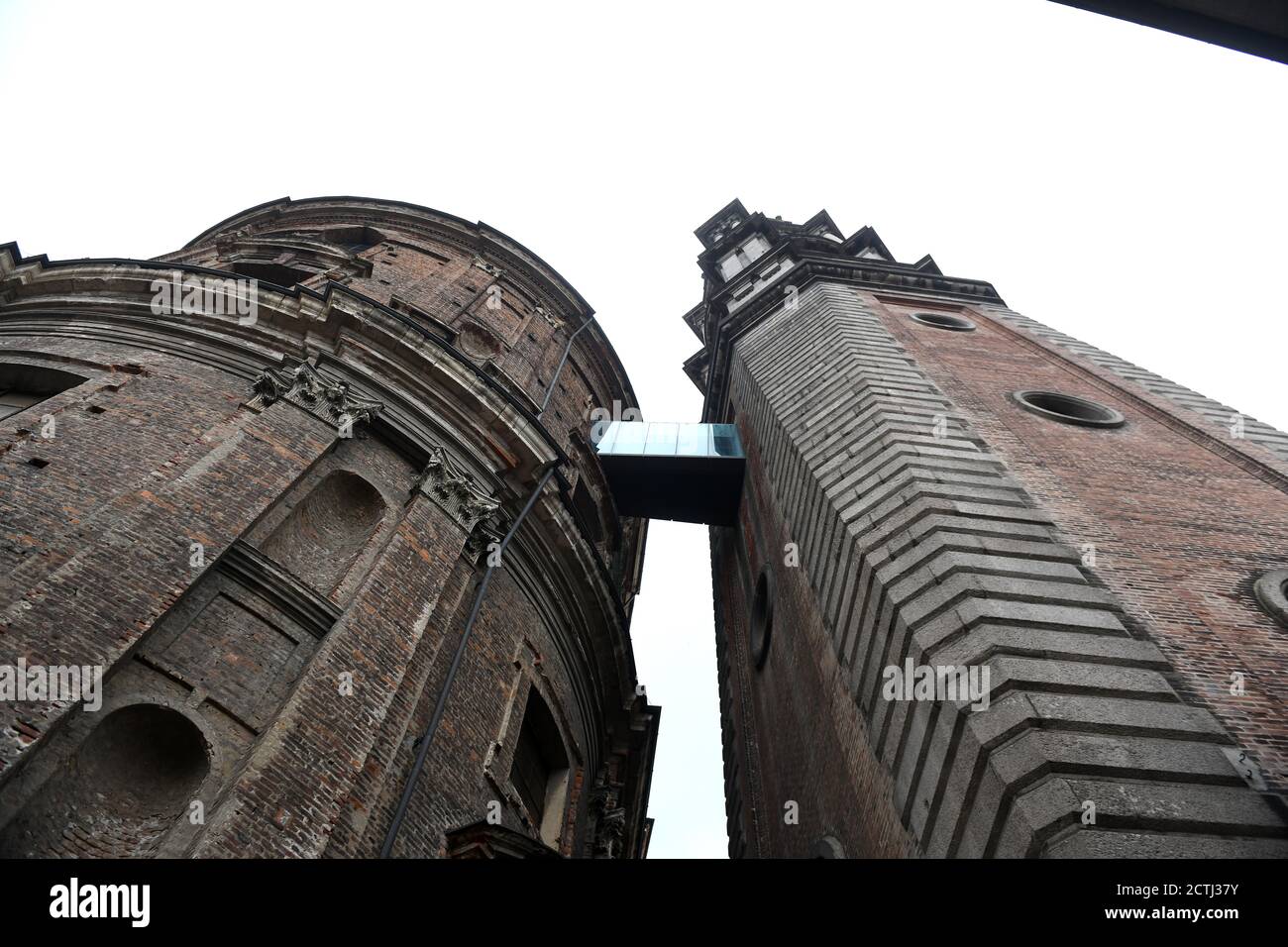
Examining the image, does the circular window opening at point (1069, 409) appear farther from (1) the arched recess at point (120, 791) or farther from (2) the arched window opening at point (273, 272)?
(2) the arched window opening at point (273, 272)

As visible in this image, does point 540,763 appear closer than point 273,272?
Yes

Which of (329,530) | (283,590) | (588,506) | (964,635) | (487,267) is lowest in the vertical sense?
(964,635)

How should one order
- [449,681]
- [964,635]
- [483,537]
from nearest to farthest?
[964,635]
[449,681]
[483,537]

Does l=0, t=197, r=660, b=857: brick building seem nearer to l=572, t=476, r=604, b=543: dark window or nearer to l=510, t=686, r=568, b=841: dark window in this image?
l=510, t=686, r=568, b=841: dark window

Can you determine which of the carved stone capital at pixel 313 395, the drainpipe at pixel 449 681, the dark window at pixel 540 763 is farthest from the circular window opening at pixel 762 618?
the carved stone capital at pixel 313 395

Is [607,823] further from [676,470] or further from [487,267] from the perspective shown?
[487,267]

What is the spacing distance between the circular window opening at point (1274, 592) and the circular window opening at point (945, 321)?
322 inches

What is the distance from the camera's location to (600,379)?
78.7 feet

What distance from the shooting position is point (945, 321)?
Result: 51.5ft

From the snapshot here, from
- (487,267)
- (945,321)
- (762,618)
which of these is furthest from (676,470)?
(487,267)

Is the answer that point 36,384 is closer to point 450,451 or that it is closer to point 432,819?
point 450,451

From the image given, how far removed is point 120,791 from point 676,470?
11981 mm

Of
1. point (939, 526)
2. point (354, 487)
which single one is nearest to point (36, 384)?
point (354, 487)

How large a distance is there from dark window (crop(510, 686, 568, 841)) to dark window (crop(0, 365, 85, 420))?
7.89 meters
